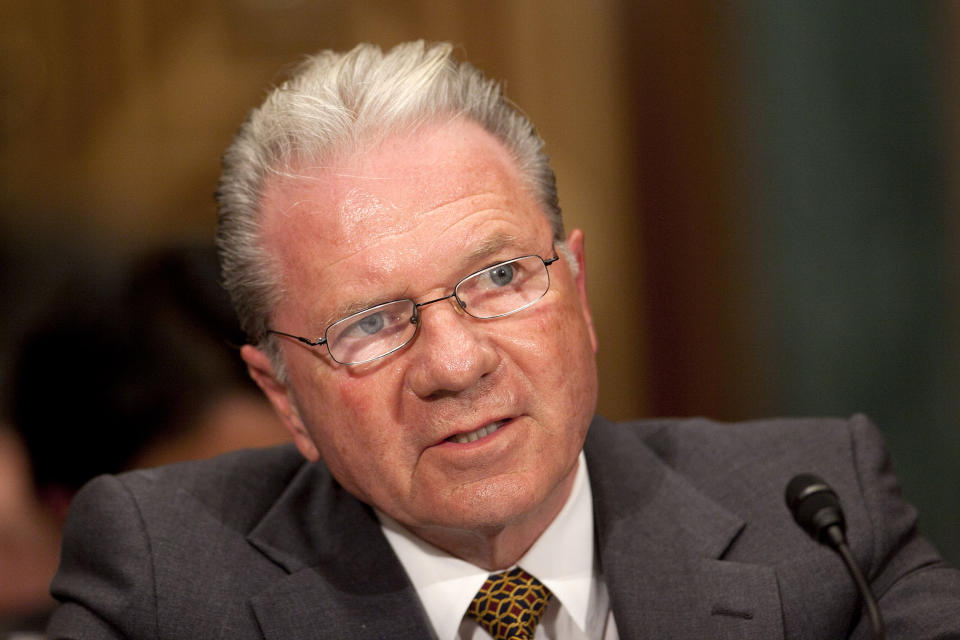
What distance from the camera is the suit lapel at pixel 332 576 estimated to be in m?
1.74

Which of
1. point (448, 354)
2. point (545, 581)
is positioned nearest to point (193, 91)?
point (448, 354)

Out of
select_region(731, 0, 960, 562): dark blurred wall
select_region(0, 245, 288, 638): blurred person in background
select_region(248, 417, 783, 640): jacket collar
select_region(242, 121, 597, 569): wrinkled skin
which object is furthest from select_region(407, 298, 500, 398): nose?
select_region(731, 0, 960, 562): dark blurred wall

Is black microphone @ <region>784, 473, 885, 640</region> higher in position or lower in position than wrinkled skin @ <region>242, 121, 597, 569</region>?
lower

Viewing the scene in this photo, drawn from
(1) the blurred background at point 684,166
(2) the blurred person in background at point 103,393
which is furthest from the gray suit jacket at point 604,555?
(1) the blurred background at point 684,166

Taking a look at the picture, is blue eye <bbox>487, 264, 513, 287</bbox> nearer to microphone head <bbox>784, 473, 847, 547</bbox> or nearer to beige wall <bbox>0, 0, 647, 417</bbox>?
microphone head <bbox>784, 473, 847, 547</bbox>

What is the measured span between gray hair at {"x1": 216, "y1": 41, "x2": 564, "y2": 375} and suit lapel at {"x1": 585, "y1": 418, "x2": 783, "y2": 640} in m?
0.53

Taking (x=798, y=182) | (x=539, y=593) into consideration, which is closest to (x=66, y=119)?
(x=539, y=593)

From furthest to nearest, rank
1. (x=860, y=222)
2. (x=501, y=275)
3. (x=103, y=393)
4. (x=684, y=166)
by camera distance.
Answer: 1. (x=684, y=166)
2. (x=860, y=222)
3. (x=103, y=393)
4. (x=501, y=275)

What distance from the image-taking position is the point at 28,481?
3.04 meters

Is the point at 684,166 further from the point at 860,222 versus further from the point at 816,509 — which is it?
the point at 816,509

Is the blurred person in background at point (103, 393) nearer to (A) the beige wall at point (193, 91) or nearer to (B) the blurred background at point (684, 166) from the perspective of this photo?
(B) the blurred background at point (684, 166)

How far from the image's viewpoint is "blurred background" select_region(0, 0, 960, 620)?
10.1 feet

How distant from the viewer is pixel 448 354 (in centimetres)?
157

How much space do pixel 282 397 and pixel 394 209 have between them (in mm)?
513
